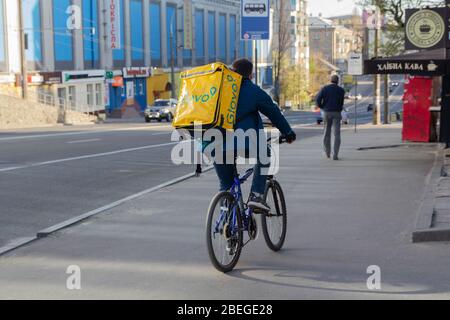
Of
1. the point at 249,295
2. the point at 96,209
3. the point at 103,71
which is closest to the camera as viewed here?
the point at 249,295

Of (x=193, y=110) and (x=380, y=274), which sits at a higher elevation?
(x=193, y=110)

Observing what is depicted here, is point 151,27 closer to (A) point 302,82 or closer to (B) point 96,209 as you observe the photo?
(A) point 302,82

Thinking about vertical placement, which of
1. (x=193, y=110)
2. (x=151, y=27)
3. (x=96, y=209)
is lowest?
(x=96, y=209)

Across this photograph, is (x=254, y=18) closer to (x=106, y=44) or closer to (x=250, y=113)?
(x=250, y=113)

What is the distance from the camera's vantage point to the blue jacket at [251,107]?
6.92 m

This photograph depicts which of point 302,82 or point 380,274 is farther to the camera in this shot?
point 302,82

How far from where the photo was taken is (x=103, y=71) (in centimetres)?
5959

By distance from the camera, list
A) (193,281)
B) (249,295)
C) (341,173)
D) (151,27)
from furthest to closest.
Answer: (151,27), (341,173), (193,281), (249,295)

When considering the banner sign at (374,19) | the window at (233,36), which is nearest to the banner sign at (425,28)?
the banner sign at (374,19)

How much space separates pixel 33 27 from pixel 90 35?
712 centimetres

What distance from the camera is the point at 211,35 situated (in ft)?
262

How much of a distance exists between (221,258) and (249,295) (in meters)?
0.78

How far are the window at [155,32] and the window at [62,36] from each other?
45.3 feet
